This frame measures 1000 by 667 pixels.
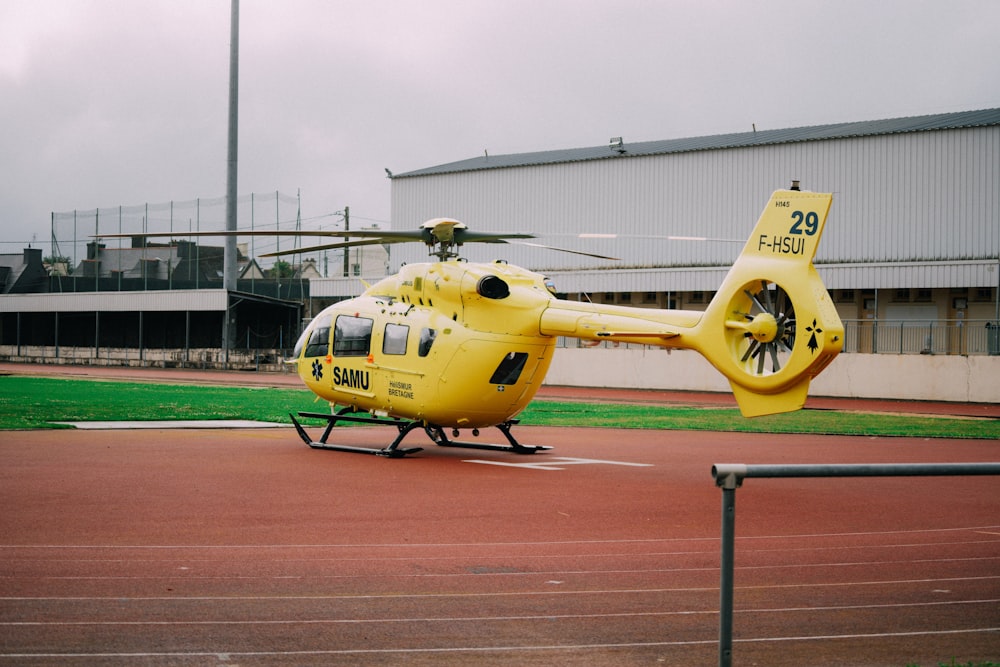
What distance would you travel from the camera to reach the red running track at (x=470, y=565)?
6.57 meters

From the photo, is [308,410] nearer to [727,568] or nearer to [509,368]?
[509,368]

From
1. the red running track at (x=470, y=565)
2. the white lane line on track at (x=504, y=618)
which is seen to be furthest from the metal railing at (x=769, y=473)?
the white lane line on track at (x=504, y=618)

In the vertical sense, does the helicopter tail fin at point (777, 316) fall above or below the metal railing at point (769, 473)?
above

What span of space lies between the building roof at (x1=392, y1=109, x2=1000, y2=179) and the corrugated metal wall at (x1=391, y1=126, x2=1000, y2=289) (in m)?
0.29

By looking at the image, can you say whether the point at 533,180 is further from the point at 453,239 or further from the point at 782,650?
the point at 782,650

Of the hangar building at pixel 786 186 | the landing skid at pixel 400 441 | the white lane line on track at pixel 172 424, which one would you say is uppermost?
the hangar building at pixel 786 186

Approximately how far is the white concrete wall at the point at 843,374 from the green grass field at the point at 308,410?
900cm

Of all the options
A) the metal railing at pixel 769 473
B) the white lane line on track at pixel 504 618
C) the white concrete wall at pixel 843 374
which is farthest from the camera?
the white concrete wall at pixel 843 374

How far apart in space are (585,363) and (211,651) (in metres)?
43.1

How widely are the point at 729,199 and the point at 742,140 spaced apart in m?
4.18

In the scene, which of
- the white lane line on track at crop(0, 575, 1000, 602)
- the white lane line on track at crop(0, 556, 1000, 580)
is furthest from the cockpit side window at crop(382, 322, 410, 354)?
the white lane line on track at crop(0, 575, 1000, 602)

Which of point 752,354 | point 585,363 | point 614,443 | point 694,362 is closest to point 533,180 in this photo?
point 585,363

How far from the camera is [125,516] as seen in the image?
11.2 meters

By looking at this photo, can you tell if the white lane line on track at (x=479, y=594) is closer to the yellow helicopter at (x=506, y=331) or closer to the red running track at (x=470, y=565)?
the red running track at (x=470, y=565)
